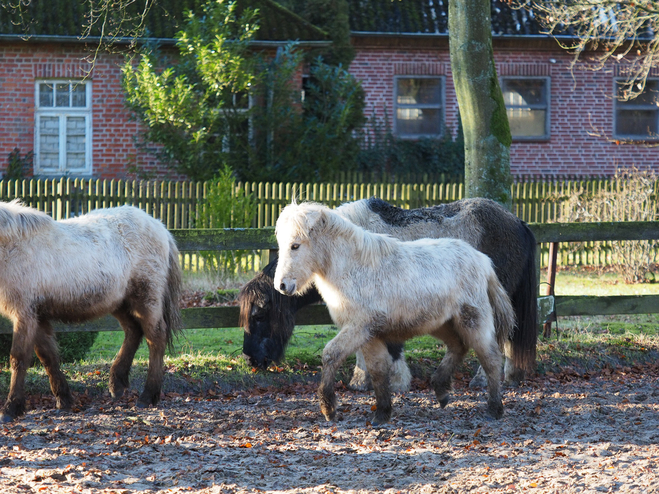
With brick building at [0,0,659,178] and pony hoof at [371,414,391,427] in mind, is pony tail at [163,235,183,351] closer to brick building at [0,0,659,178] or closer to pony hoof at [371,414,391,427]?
pony hoof at [371,414,391,427]

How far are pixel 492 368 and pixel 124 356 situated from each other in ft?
9.85

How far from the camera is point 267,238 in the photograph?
7.32 meters

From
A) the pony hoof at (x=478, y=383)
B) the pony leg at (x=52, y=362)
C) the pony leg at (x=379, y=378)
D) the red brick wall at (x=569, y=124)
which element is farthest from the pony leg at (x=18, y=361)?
the red brick wall at (x=569, y=124)

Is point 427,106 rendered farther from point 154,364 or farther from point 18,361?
point 18,361

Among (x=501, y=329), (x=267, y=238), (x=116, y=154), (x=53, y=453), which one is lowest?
(x=53, y=453)

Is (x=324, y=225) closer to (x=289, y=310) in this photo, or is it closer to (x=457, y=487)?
(x=289, y=310)

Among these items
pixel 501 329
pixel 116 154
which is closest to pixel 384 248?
pixel 501 329

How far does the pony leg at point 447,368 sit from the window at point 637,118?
1579 centimetres

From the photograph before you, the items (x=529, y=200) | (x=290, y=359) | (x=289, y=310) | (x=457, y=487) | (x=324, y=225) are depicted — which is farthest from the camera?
(x=529, y=200)

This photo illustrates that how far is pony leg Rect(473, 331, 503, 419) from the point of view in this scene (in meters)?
5.63

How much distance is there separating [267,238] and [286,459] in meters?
3.05

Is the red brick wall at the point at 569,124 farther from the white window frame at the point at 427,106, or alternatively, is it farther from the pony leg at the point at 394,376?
the pony leg at the point at 394,376

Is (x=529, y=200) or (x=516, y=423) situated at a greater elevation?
(x=529, y=200)

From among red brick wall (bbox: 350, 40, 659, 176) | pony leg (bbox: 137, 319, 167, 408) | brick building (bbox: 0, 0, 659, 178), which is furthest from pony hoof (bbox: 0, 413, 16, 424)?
red brick wall (bbox: 350, 40, 659, 176)
